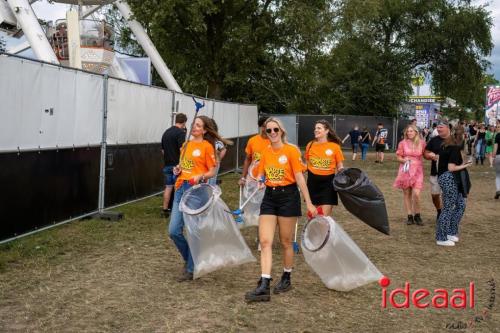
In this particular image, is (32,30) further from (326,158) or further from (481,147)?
(481,147)

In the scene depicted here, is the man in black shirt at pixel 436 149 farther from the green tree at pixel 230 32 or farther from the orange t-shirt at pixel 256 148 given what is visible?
the green tree at pixel 230 32

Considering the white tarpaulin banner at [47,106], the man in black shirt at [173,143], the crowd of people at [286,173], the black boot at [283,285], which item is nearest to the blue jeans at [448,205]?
the crowd of people at [286,173]

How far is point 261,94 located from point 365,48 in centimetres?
922

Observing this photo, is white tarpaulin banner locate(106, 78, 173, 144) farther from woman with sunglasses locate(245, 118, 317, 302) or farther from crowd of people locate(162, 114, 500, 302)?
woman with sunglasses locate(245, 118, 317, 302)

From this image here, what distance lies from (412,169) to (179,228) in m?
4.87

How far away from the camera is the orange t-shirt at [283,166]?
5.23 metres

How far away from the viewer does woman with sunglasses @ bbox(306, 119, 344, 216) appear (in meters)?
6.73

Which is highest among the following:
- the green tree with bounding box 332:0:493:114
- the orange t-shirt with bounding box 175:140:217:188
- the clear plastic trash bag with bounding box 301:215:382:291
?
the green tree with bounding box 332:0:493:114

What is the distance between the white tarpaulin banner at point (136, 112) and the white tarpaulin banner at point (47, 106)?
47cm

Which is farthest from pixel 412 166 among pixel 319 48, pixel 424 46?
pixel 424 46

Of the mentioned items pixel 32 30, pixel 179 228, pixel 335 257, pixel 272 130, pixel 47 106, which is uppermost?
pixel 32 30

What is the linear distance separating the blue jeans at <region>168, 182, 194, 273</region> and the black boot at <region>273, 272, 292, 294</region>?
939 millimetres

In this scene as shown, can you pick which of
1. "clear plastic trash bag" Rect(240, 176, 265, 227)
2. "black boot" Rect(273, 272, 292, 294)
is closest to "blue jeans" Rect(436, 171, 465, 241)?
"clear plastic trash bag" Rect(240, 176, 265, 227)

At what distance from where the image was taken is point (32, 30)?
1844 centimetres
